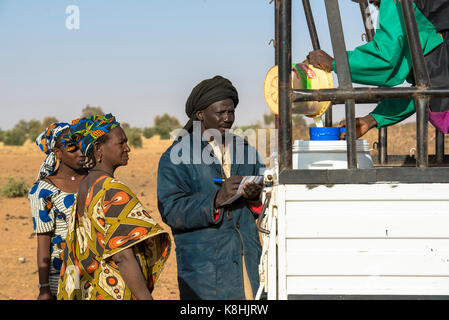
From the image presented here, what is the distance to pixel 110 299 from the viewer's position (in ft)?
9.14

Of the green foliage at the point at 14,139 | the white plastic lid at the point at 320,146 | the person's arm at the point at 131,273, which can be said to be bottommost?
the person's arm at the point at 131,273

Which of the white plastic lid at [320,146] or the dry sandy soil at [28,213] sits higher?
the white plastic lid at [320,146]

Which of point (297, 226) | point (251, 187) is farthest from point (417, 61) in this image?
point (251, 187)

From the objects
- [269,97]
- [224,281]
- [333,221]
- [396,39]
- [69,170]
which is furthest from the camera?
[69,170]

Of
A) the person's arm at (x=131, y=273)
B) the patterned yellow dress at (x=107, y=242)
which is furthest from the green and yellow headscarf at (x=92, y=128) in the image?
the person's arm at (x=131, y=273)

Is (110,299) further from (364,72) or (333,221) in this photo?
(364,72)

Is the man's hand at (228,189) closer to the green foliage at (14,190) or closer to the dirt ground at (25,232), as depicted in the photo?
the dirt ground at (25,232)

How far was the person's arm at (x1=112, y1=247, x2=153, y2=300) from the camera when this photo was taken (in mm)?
2660

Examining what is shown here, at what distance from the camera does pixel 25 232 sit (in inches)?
441

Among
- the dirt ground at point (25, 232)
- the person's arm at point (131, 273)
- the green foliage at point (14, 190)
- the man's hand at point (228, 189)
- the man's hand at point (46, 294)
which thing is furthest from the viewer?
the green foliage at point (14, 190)

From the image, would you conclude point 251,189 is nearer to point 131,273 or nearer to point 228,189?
point 228,189

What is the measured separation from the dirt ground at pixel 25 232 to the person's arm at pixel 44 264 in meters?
3.43

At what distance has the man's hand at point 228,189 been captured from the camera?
2986mm

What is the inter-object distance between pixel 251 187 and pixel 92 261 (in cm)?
87
